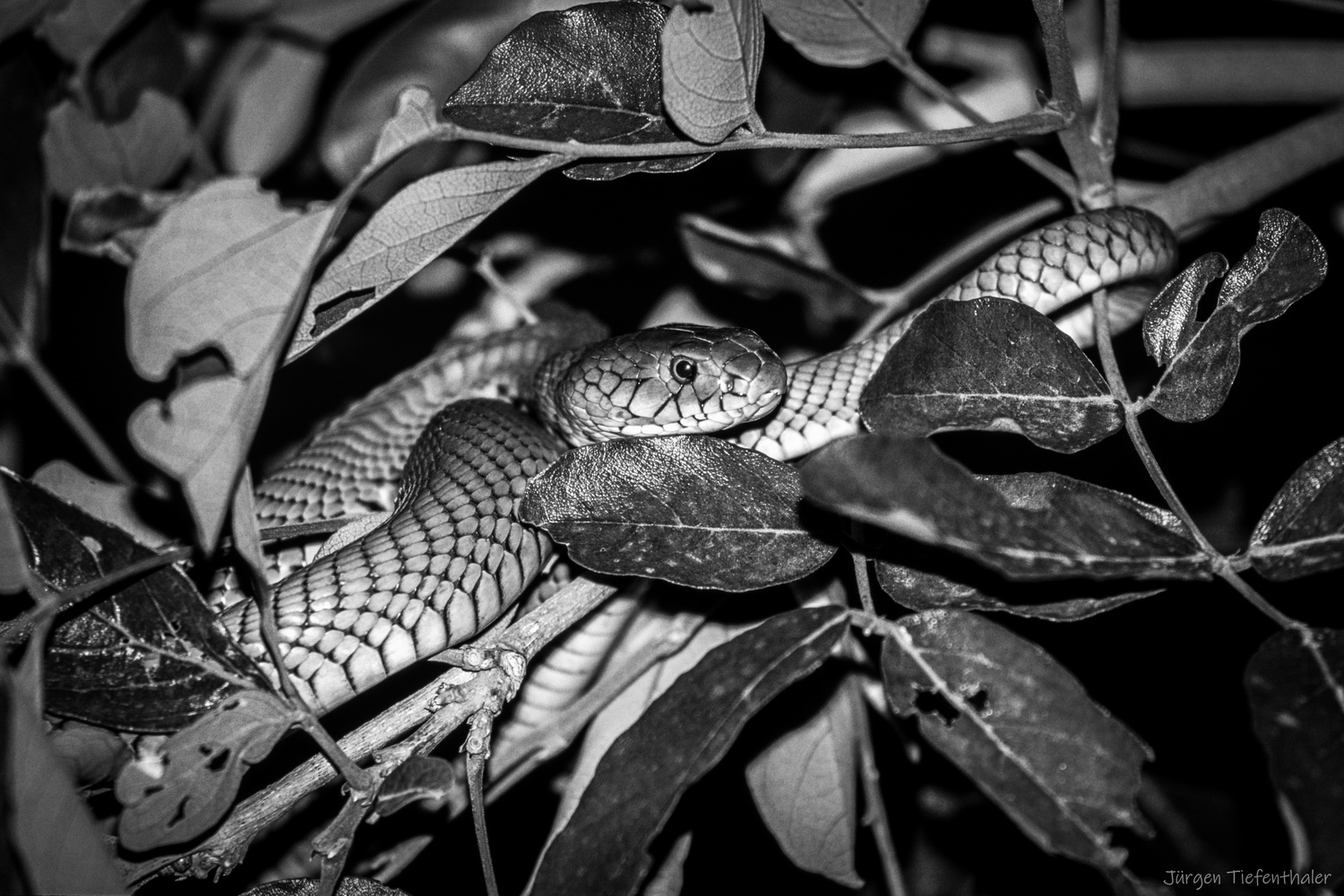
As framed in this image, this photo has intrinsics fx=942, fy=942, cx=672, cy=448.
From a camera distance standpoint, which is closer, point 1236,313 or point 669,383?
point 1236,313

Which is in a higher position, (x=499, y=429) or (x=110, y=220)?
(x=110, y=220)

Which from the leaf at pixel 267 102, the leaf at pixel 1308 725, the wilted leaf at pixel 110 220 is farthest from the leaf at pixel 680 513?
the leaf at pixel 267 102

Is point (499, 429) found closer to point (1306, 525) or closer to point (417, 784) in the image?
point (417, 784)

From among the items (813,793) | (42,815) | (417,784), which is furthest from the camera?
(813,793)

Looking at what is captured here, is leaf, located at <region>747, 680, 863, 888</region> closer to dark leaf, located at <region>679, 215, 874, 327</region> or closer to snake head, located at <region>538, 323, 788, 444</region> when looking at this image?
snake head, located at <region>538, 323, 788, 444</region>

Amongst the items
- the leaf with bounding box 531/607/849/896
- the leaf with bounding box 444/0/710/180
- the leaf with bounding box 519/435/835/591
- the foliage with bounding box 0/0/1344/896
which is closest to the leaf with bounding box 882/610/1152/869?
the foliage with bounding box 0/0/1344/896

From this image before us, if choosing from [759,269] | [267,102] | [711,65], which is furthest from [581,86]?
[267,102]
